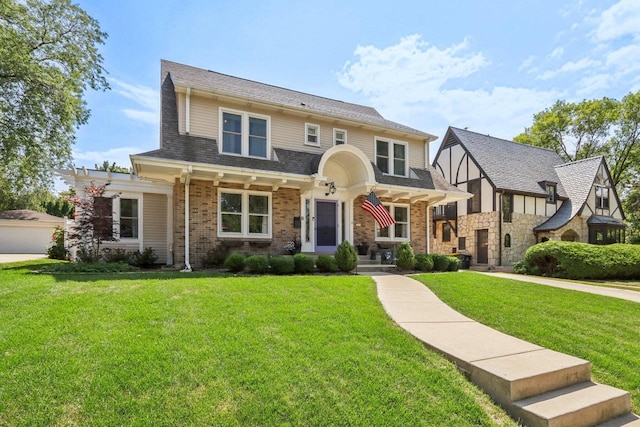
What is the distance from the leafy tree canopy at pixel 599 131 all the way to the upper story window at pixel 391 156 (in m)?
24.1

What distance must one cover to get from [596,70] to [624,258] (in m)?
11.8

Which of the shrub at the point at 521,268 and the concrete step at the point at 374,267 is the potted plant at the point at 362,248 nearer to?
the concrete step at the point at 374,267

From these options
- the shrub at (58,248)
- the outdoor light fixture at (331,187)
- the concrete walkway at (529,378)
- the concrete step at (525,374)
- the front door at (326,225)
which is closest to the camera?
the concrete walkway at (529,378)

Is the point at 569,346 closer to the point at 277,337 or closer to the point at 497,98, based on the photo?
the point at 277,337

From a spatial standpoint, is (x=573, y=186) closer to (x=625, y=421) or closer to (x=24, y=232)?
(x=625, y=421)

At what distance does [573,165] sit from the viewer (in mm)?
24125

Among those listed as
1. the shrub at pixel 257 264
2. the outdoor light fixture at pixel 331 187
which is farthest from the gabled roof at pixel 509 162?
the shrub at pixel 257 264

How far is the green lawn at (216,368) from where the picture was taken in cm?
284

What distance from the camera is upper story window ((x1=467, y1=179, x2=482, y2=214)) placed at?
21.0 meters

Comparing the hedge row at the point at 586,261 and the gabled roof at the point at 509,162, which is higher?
the gabled roof at the point at 509,162

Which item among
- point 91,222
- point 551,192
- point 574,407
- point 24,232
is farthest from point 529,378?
point 24,232

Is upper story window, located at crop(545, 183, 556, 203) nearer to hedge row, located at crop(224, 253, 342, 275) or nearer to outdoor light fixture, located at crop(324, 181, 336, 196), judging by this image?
outdoor light fixture, located at crop(324, 181, 336, 196)

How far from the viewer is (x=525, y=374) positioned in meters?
3.49

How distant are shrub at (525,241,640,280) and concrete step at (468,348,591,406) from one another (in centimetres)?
1130
